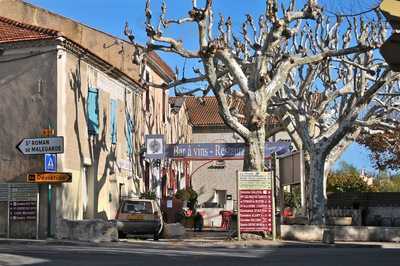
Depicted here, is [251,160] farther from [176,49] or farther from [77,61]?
[77,61]

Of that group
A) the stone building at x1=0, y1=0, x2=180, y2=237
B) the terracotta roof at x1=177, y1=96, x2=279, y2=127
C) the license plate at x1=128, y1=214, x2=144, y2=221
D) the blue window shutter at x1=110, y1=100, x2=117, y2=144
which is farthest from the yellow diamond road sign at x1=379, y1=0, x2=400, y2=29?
the terracotta roof at x1=177, y1=96, x2=279, y2=127

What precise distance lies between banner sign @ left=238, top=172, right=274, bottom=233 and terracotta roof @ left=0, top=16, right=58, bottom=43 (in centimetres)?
866

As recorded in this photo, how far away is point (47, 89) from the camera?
24172 millimetres

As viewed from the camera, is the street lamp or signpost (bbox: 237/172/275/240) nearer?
the street lamp

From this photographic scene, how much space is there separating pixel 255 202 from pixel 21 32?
10902 millimetres

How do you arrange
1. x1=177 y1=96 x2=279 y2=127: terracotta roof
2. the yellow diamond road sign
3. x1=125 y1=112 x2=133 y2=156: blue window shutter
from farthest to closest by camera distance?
1. x1=177 y1=96 x2=279 y2=127: terracotta roof
2. x1=125 y1=112 x2=133 y2=156: blue window shutter
3. the yellow diamond road sign

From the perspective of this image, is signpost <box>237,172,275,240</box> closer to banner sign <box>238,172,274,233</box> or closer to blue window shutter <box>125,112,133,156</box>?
banner sign <box>238,172,274,233</box>

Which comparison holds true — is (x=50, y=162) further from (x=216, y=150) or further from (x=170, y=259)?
(x=216, y=150)

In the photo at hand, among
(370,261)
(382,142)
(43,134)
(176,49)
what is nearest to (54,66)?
(43,134)

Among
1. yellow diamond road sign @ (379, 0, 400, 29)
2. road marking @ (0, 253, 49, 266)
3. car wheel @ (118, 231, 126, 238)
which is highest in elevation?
yellow diamond road sign @ (379, 0, 400, 29)

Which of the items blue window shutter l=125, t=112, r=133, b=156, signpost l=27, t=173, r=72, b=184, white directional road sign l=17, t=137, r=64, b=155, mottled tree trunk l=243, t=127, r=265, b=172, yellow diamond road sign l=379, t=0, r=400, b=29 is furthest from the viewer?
blue window shutter l=125, t=112, r=133, b=156

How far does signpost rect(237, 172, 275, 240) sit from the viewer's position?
22.2m

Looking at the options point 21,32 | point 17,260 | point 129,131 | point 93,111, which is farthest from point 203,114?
point 17,260

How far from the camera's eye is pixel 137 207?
2442 cm
